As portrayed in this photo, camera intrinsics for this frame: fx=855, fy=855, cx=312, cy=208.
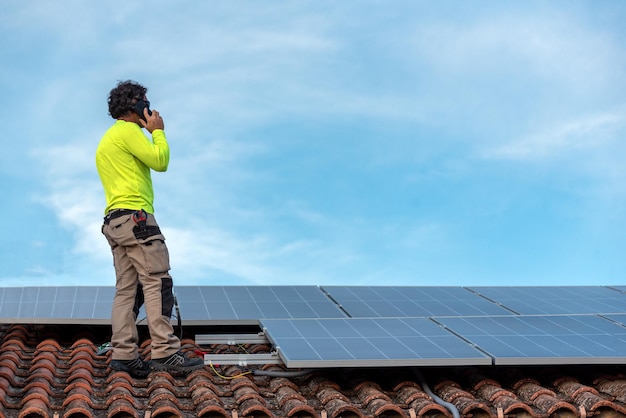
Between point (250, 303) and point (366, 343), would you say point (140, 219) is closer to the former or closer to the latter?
point (366, 343)

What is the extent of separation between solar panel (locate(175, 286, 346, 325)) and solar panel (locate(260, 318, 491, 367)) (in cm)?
46

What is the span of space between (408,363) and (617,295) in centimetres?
484

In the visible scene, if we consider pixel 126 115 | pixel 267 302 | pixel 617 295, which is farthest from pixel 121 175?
pixel 617 295

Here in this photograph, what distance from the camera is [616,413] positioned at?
22.1 ft

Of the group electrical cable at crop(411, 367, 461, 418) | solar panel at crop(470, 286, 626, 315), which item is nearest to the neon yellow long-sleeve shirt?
electrical cable at crop(411, 367, 461, 418)

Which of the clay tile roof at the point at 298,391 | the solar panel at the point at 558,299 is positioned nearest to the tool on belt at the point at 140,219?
the clay tile roof at the point at 298,391

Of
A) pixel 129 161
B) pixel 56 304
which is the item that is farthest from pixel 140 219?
pixel 56 304

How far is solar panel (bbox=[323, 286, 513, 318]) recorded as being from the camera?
29.5 feet

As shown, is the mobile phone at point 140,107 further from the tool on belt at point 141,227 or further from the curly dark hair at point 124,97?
the tool on belt at point 141,227

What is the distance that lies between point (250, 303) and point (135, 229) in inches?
95.8

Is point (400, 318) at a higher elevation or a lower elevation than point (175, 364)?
higher

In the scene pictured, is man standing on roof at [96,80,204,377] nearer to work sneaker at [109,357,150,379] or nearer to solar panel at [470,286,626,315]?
A: work sneaker at [109,357,150,379]

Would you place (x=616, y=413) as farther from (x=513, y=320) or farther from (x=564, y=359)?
(x=513, y=320)

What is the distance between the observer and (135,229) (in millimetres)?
6980
